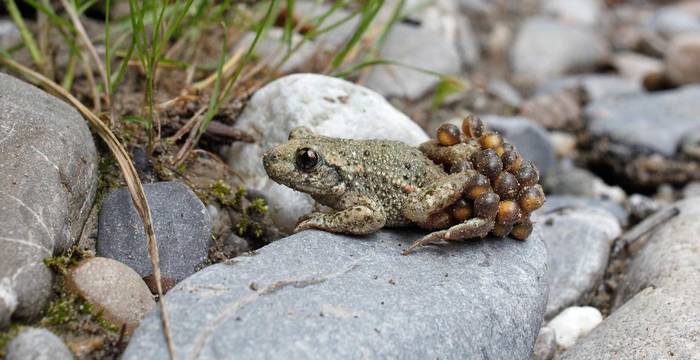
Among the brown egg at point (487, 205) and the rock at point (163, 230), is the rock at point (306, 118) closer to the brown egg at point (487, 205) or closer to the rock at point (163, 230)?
the rock at point (163, 230)

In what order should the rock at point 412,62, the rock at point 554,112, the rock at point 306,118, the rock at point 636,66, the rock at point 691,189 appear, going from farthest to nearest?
the rock at point 636,66, the rock at point 554,112, the rock at point 691,189, the rock at point 412,62, the rock at point 306,118

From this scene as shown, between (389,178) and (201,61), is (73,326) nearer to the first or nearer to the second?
(389,178)

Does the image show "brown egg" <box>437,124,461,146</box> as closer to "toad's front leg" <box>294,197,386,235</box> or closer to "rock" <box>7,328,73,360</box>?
"toad's front leg" <box>294,197,386,235</box>

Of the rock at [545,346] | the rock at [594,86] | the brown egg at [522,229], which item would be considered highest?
the brown egg at [522,229]

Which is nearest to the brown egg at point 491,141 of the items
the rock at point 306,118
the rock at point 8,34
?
the rock at point 306,118

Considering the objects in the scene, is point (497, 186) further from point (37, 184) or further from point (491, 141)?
point (37, 184)

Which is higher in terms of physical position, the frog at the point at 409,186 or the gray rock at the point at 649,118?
the frog at the point at 409,186

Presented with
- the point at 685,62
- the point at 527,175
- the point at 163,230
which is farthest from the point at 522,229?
the point at 685,62
